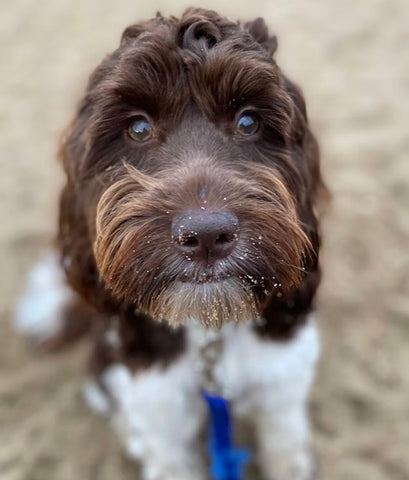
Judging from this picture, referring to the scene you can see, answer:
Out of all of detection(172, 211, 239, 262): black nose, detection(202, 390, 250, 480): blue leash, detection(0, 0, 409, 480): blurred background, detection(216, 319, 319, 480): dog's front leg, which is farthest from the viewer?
detection(0, 0, 409, 480): blurred background

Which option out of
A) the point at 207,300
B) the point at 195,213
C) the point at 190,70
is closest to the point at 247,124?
the point at 190,70

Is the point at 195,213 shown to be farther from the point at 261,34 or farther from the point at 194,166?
the point at 261,34

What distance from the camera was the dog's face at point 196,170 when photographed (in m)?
1.75

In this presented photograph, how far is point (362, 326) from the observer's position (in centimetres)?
344

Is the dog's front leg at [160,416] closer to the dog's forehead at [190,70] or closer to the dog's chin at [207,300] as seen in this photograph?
the dog's chin at [207,300]

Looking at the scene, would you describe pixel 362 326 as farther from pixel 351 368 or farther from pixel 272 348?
pixel 272 348

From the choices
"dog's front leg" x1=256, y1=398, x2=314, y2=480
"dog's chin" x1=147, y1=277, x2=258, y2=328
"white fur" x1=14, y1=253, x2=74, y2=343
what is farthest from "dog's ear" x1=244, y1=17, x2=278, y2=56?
"white fur" x1=14, y1=253, x2=74, y2=343

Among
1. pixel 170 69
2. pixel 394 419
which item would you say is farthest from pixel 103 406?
pixel 170 69

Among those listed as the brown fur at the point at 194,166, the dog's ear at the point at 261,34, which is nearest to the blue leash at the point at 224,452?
the brown fur at the point at 194,166

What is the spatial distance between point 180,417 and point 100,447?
0.70m

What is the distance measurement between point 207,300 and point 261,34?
32.6 inches

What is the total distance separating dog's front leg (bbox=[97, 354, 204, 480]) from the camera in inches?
96.8

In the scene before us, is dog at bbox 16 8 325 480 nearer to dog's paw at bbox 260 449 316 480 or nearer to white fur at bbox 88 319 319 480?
white fur at bbox 88 319 319 480

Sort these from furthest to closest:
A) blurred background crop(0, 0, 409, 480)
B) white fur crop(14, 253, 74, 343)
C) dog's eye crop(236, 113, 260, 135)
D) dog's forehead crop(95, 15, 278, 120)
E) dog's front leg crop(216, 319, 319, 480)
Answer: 1. white fur crop(14, 253, 74, 343)
2. blurred background crop(0, 0, 409, 480)
3. dog's front leg crop(216, 319, 319, 480)
4. dog's eye crop(236, 113, 260, 135)
5. dog's forehead crop(95, 15, 278, 120)
